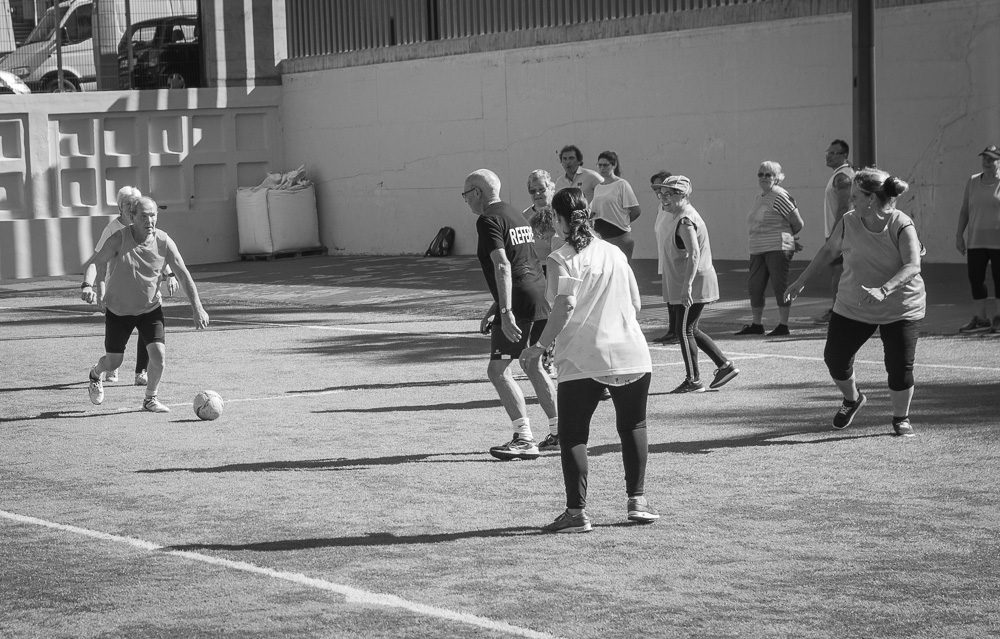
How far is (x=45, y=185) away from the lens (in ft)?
88.0

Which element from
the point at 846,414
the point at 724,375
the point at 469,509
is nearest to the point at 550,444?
the point at 469,509

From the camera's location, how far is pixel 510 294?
9211 millimetres

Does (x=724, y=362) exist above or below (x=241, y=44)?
below

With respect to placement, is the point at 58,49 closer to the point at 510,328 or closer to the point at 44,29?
the point at 44,29

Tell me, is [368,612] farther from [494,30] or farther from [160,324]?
[494,30]

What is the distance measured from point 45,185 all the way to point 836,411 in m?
19.7

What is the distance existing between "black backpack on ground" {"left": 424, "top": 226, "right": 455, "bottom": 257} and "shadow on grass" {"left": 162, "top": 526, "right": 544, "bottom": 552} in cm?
1946

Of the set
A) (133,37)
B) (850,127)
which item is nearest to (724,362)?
(850,127)

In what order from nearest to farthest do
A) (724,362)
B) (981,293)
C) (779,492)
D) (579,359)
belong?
1. (579,359)
2. (779,492)
3. (724,362)
4. (981,293)

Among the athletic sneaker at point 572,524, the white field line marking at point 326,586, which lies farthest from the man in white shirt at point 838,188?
the white field line marking at point 326,586

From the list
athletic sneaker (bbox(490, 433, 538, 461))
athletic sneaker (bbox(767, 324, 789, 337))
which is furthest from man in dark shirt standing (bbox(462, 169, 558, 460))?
athletic sneaker (bbox(767, 324, 789, 337))

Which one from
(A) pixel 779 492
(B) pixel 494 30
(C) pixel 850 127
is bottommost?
(A) pixel 779 492

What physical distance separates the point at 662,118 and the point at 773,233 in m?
8.69

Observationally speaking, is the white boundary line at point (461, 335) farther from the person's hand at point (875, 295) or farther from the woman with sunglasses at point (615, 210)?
the person's hand at point (875, 295)
